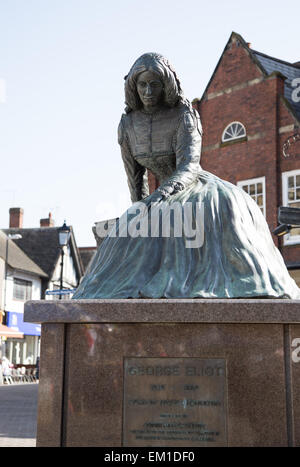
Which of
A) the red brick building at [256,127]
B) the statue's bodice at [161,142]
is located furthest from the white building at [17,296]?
the statue's bodice at [161,142]

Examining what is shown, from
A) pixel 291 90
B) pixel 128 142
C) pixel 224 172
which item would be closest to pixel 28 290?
pixel 224 172

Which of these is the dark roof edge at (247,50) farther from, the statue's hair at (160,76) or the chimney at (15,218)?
the chimney at (15,218)

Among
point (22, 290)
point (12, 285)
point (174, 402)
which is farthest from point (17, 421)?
point (22, 290)

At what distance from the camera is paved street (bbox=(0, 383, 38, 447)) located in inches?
338

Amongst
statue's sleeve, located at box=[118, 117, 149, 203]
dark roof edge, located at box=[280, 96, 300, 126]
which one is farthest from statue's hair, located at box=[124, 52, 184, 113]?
dark roof edge, located at box=[280, 96, 300, 126]

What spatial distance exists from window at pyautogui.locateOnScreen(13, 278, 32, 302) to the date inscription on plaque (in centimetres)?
3424

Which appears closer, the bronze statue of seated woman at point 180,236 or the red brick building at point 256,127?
the bronze statue of seated woman at point 180,236

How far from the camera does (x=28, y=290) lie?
127 ft

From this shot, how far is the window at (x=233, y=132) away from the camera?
72.2ft

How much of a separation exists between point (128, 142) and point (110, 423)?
274 centimetres

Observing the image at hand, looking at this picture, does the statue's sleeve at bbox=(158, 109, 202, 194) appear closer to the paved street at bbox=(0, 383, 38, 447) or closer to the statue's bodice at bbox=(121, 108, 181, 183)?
the statue's bodice at bbox=(121, 108, 181, 183)
